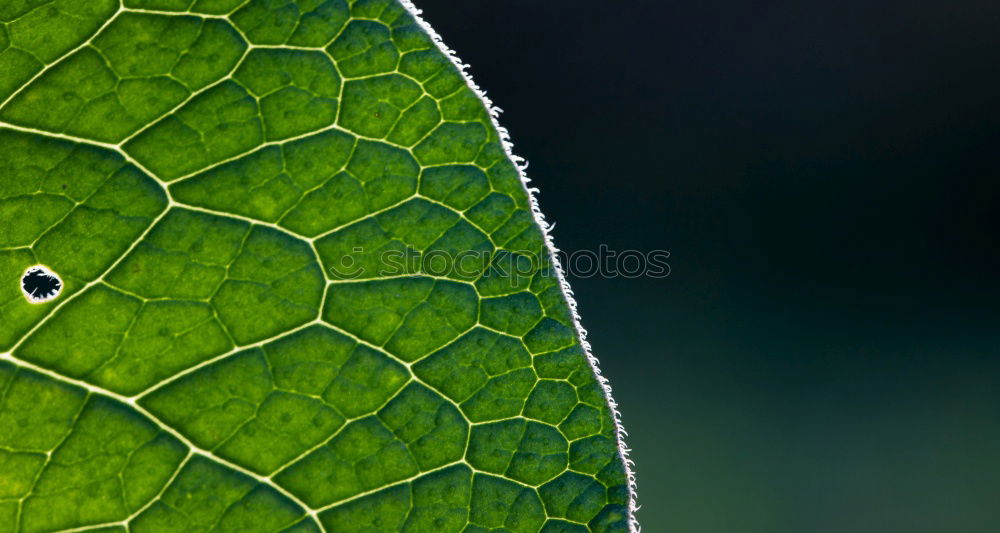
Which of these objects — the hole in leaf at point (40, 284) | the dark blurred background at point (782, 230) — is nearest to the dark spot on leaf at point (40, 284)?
the hole in leaf at point (40, 284)

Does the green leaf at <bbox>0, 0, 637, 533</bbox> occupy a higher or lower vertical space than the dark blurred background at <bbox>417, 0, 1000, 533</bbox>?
higher

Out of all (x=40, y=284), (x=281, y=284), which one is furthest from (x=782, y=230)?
(x=40, y=284)

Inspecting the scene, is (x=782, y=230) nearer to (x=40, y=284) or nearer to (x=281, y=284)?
(x=281, y=284)

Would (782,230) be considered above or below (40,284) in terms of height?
below

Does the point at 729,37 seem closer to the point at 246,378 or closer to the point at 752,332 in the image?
the point at 752,332

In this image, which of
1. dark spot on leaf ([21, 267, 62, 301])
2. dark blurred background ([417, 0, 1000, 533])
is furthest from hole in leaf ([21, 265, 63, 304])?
dark blurred background ([417, 0, 1000, 533])

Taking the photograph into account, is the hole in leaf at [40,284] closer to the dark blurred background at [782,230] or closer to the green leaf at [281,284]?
the green leaf at [281,284]

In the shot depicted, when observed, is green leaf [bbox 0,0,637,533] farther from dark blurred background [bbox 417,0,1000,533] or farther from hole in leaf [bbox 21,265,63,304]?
dark blurred background [bbox 417,0,1000,533]
